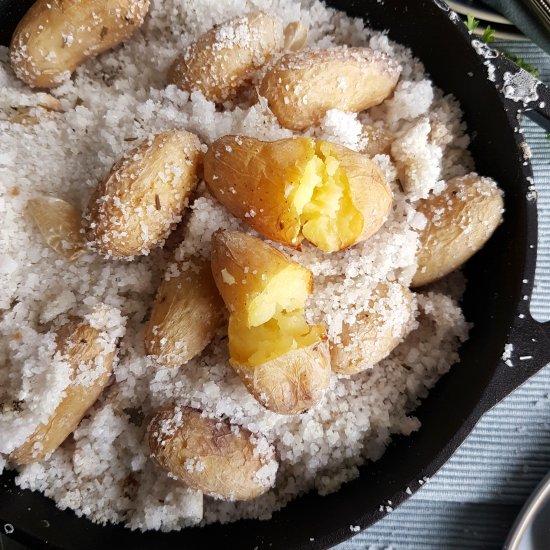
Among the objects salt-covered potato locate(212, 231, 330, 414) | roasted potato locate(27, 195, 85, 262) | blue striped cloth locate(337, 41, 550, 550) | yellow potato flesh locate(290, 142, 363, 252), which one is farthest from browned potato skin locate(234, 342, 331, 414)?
blue striped cloth locate(337, 41, 550, 550)

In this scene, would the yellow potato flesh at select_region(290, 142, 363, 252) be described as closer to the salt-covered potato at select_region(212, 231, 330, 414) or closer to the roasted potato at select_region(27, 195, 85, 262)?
the salt-covered potato at select_region(212, 231, 330, 414)

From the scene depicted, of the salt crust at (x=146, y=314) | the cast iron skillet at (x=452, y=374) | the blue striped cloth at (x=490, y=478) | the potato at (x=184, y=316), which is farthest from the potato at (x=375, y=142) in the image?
the blue striped cloth at (x=490, y=478)

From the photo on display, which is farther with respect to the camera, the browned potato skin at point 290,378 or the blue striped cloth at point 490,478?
the blue striped cloth at point 490,478

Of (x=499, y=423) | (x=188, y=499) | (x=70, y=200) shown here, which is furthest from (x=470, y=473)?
(x=70, y=200)

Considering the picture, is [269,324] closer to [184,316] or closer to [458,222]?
[184,316]

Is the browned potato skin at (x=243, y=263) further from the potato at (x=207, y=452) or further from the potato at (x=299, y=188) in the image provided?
the potato at (x=207, y=452)

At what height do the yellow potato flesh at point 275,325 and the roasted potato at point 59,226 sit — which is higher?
the yellow potato flesh at point 275,325

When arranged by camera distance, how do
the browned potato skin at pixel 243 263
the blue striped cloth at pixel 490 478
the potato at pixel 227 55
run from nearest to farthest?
the browned potato skin at pixel 243 263
the potato at pixel 227 55
the blue striped cloth at pixel 490 478

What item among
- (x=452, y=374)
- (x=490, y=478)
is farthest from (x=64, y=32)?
(x=490, y=478)
